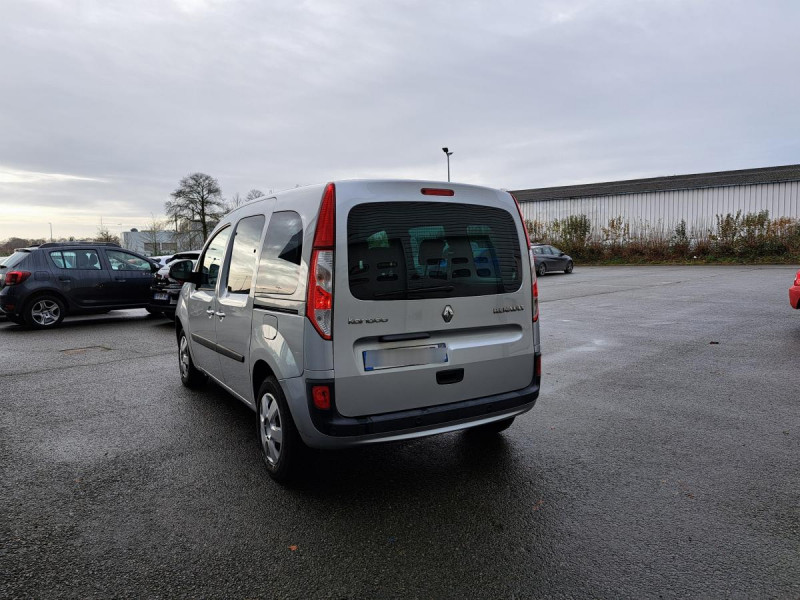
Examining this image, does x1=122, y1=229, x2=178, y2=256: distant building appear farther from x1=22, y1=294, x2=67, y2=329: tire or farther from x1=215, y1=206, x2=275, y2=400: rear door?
x1=215, y1=206, x2=275, y2=400: rear door

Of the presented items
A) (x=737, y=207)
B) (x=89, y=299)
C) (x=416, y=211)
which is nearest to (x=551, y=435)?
(x=416, y=211)

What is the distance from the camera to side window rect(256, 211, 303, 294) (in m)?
3.59

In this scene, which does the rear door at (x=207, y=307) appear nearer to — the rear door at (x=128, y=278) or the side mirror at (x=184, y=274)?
the side mirror at (x=184, y=274)

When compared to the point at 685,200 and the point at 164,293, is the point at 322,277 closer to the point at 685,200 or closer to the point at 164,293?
the point at 164,293

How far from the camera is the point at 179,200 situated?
50781 mm

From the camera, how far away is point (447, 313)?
367 cm

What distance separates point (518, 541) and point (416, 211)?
1987 mm

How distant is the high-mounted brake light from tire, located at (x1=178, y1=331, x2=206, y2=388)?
3580 mm

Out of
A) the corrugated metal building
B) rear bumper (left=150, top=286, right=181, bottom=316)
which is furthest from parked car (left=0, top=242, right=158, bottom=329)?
the corrugated metal building

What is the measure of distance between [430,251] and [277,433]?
1569 millimetres

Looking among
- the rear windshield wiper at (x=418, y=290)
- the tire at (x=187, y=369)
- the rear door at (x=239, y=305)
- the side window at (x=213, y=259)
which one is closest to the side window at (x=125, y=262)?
the tire at (x=187, y=369)

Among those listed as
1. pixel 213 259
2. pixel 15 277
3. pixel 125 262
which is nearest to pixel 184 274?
pixel 213 259

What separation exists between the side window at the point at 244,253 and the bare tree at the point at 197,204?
158 feet

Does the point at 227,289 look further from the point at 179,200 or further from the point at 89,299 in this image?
the point at 179,200
